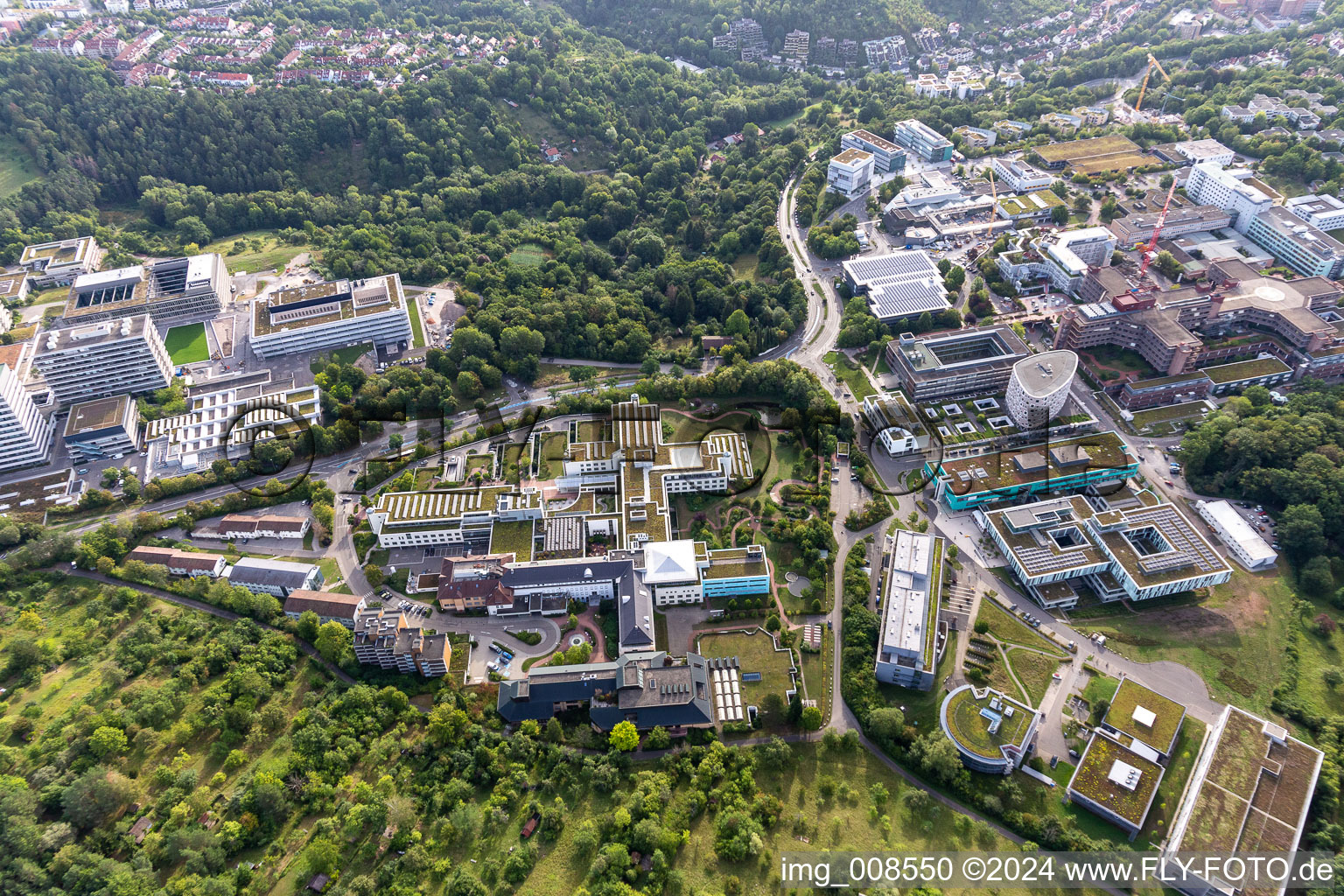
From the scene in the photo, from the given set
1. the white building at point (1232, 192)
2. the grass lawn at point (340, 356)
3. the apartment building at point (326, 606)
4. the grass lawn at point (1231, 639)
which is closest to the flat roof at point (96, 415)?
the grass lawn at point (340, 356)

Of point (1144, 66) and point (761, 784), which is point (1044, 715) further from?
point (1144, 66)

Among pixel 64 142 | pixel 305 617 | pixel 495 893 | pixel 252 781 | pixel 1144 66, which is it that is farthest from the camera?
pixel 1144 66

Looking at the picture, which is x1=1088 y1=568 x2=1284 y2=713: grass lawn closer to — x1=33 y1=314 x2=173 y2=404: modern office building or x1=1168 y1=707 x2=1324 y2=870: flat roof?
x1=1168 y1=707 x2=1324 y2=870: flat roof

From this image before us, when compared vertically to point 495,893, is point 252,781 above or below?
above

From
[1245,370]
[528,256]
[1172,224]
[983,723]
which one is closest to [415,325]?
[528,256]

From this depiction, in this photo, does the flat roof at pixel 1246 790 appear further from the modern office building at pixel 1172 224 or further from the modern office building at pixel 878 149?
the modern office building at pixel 878 149

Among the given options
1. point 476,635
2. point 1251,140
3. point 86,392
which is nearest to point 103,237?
point 86,392
